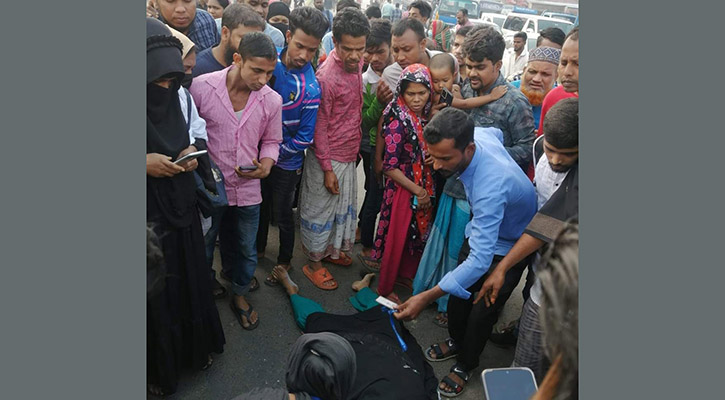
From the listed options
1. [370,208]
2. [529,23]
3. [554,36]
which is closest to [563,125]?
[370,208]

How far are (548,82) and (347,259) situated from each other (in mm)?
1745

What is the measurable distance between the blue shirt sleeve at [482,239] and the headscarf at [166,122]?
1105mm

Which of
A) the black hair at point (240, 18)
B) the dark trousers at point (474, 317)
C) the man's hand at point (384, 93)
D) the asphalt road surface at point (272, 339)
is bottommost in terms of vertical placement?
the asphalt road surface at point (272, 339)

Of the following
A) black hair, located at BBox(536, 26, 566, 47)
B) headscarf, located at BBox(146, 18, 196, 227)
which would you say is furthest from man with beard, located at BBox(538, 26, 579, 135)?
headscarf, located at BBox(146, 18, 196, 227)

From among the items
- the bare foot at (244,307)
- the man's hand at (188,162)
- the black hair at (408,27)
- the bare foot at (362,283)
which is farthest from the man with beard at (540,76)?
the man's hand at (188,162)

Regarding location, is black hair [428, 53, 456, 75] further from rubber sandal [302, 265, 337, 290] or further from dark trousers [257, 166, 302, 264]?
rubber sandal [302, 265, 337, 290]

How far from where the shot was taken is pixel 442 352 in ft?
→ 8.99

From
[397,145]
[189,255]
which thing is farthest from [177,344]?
[397,145]

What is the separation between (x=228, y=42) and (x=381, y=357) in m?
1.87

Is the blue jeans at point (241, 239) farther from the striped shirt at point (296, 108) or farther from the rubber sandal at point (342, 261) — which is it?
the rubber sandal at point (342, 261)

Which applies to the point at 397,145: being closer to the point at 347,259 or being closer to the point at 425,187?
the point at 425,187

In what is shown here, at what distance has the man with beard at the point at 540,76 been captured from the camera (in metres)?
3.24

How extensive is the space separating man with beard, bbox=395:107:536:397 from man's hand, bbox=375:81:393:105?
0.87 metres

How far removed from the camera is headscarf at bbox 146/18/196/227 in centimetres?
155
